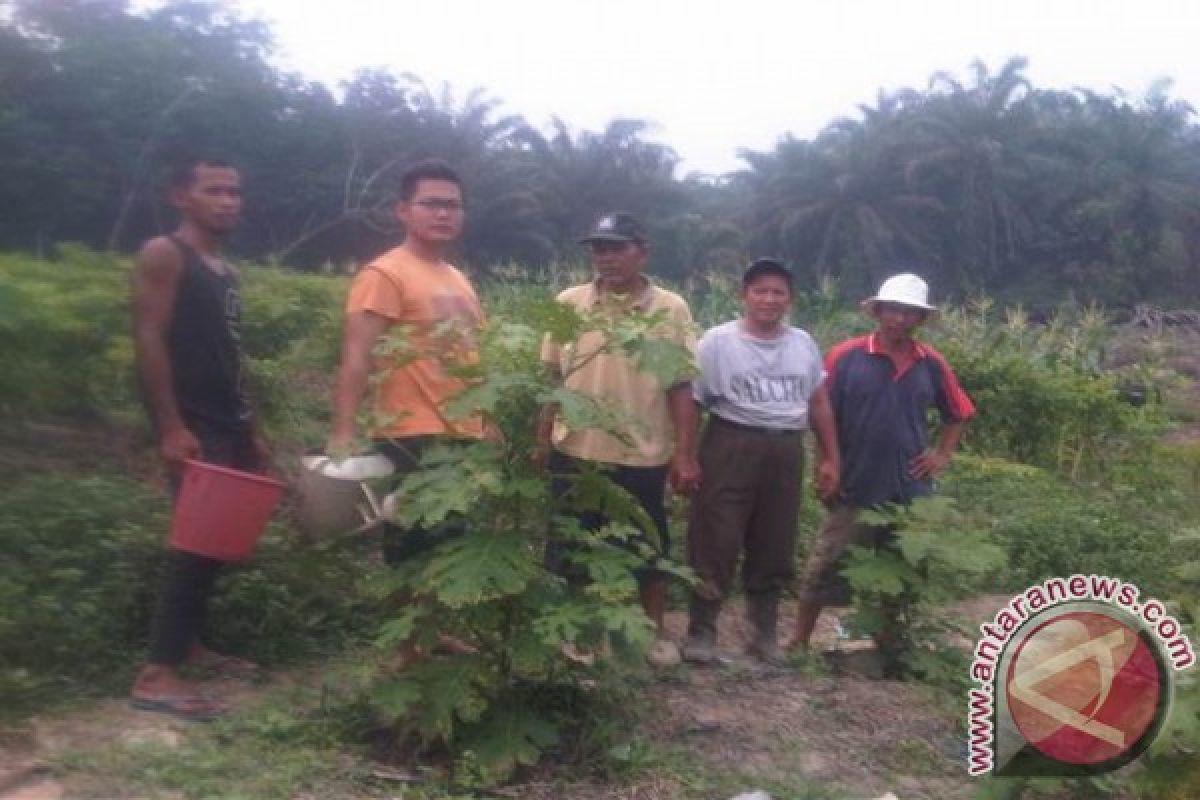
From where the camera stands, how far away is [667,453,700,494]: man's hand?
15.7 feet

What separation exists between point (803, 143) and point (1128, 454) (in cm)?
3129

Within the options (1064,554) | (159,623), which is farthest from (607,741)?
(1064,554)

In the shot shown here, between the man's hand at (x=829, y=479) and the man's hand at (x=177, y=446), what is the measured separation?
226 cm

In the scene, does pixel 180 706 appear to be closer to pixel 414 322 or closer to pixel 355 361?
pixel 355 361

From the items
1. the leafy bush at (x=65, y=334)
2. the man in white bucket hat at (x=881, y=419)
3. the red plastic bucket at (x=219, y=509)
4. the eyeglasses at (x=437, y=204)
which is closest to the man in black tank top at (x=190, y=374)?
the red plastic bucket at (x=219, y=509)

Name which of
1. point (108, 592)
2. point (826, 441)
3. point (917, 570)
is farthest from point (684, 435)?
point (108, 592)

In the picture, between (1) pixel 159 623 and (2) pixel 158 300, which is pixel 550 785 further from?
(2) pixel 158 300

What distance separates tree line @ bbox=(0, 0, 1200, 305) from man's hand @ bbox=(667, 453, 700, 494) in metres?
17.7

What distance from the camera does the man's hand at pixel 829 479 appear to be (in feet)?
16.4

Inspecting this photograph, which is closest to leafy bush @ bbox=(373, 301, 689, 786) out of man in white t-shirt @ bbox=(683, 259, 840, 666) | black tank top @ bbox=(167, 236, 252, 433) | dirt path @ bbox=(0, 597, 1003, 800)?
dirt path @ bbox=(0, 597, 1003, 800)

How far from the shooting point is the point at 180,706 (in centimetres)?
389

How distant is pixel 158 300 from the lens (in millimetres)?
4023

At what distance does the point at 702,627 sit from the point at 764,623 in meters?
0.24

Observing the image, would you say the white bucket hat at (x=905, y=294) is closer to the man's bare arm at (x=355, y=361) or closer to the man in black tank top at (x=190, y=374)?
the man's bare arm at (x=355, y=361)
